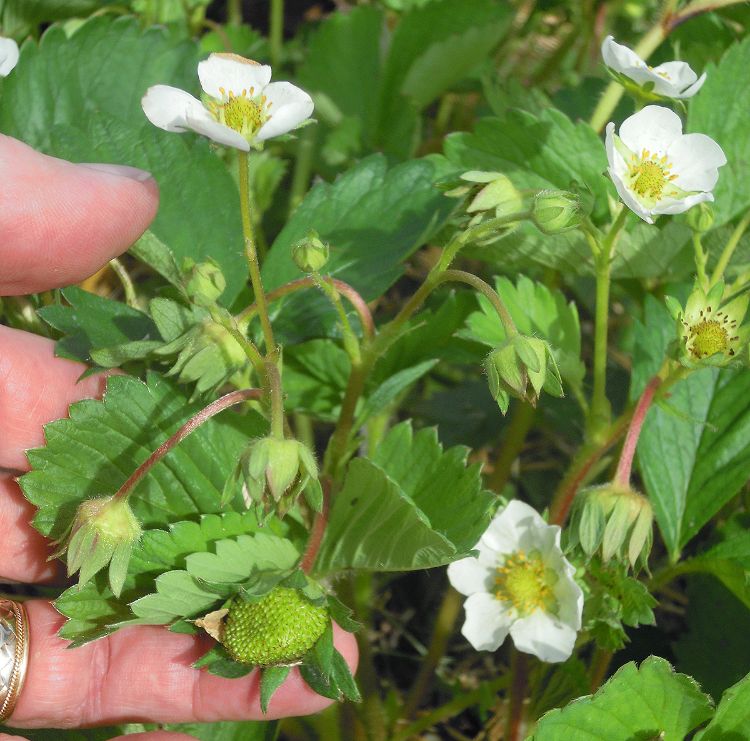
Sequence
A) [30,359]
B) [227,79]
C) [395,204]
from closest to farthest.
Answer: [227,79] → [30,359] → [395,204]

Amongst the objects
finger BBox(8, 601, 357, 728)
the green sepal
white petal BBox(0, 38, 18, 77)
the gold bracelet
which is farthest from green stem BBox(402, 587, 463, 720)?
white petal BBox(0, 38, 18, 77)

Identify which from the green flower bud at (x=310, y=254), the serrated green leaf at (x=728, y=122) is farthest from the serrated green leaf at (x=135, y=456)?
the serrated green leaf at (x=728, y=122)

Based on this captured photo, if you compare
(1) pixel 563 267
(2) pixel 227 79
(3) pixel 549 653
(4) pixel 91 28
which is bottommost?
(3) pixel 549 653

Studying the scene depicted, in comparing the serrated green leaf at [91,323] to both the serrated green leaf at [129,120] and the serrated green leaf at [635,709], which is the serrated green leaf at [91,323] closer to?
the serrated green leaf at [129,120]

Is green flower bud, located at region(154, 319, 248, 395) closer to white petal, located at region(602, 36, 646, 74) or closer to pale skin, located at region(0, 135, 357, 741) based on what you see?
pale skin, located at region(0, 135, 357, 741)

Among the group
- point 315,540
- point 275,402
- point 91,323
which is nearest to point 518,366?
point 275,402

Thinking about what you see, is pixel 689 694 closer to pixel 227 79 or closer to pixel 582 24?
pixel 227 79

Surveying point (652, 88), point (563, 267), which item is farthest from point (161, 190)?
point (652, 88)
